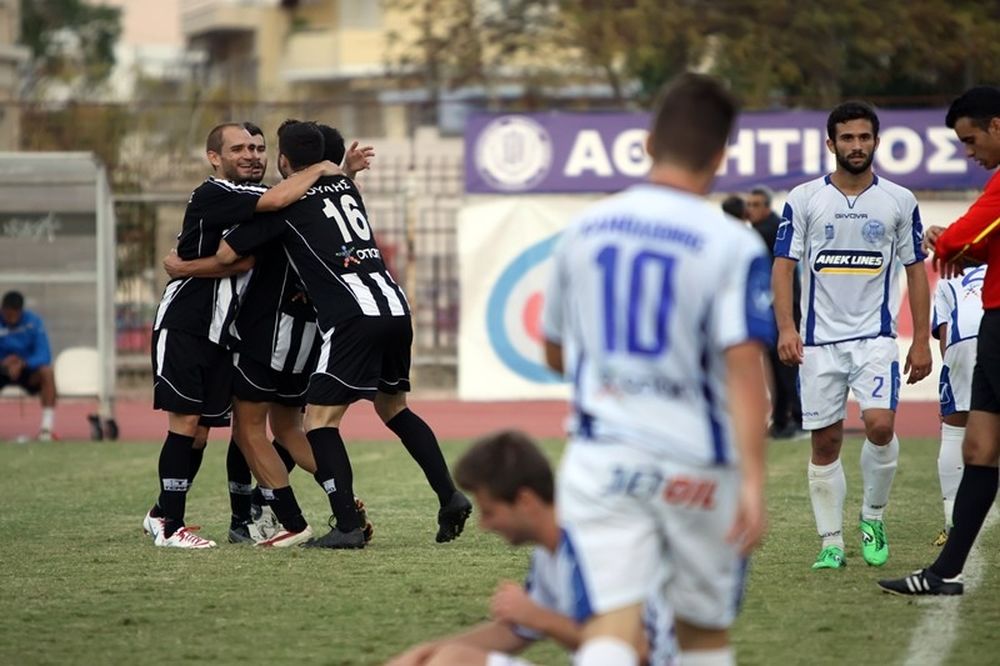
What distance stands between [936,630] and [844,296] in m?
2.01

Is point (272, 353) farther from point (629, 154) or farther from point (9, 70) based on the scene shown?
point (9, 70)

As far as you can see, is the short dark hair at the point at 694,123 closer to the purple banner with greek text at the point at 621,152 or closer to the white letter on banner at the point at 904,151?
the purple banner with greek text at the point at 621,152

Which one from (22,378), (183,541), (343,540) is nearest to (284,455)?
(183,541)

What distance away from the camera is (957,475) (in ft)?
30.4

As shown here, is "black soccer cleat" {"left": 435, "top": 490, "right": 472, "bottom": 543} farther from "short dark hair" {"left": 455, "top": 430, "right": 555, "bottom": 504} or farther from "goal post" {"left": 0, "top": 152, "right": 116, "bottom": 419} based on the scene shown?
"goal post" {"left": 0, "top": 152, "right": 116, "bottom": 419}

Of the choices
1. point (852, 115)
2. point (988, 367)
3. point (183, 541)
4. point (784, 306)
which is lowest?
point (183, 541)

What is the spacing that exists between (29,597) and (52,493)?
475cm

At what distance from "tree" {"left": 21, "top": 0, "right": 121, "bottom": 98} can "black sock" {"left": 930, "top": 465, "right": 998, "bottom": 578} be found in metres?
40.3

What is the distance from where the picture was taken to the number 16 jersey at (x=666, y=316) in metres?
4.45

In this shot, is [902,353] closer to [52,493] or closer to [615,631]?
[52,493]

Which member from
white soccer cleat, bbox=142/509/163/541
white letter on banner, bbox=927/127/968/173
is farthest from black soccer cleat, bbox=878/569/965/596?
white letter on banner, bbox=927/127/968/173

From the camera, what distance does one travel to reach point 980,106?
288 inches

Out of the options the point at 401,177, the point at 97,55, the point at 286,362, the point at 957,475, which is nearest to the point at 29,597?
the point at 286,362

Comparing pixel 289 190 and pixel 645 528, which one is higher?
pixel 289 190
